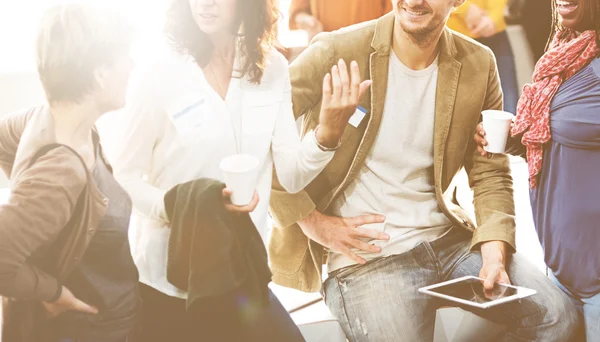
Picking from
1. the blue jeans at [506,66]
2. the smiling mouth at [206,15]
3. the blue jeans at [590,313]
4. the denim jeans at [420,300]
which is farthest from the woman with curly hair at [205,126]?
the blue jeans at [590,313]

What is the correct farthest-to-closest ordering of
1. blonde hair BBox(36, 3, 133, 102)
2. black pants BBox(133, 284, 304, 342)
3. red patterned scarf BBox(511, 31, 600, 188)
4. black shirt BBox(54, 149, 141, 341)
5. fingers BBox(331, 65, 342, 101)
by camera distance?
red patterned scarf BBox(511, 31, 600, 188), fingers BBox(331, 65, 342, 101), black pants BBox(133, 284, 304, 342), black shirt BBox(54, 149, 141, 341), blonde hair BBox(36, 3, 133, 102)

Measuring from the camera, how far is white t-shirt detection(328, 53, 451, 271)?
6.64 ft

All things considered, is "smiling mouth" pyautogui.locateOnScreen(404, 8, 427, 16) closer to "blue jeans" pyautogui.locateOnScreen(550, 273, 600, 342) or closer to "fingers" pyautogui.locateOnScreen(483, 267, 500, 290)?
"fingers" pyautogui.locateOnScreen(483, 267, 500, 290)

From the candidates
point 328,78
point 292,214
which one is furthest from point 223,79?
point 292,214

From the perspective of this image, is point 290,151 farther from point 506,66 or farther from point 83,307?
point 506,66

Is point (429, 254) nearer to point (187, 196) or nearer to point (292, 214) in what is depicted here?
point (292, 214)

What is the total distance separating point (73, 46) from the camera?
1.56m

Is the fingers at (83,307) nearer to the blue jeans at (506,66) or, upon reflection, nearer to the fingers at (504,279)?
the fingers at (504,279)

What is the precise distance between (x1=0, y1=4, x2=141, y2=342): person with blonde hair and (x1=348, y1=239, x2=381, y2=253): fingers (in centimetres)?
72

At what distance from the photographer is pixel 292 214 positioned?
2.01 m

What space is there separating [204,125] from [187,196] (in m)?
0.19

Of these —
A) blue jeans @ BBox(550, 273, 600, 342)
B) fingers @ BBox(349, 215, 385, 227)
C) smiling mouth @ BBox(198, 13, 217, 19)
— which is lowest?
blue jeans @ BBox(550, 273, 600, 342)

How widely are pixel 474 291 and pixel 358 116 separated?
24.8 inches

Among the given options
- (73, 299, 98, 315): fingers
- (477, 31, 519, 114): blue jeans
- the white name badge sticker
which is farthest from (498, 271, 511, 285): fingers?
(73, 299, 98, 315): fingers
